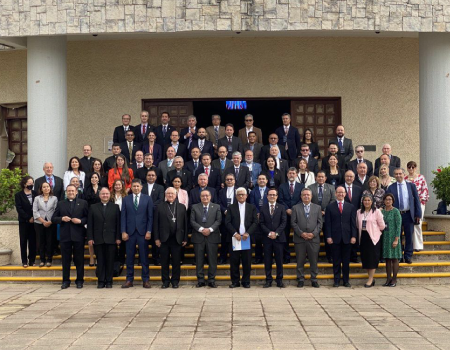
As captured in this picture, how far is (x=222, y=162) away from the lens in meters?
15.6

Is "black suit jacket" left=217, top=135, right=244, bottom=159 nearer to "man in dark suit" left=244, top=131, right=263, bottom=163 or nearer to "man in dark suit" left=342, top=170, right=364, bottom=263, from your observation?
"man in dark suit" left=244, top=131, right=263, bottom=163

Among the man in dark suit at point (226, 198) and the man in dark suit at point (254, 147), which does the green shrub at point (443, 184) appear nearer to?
the man in dark suit at point (254, 147)

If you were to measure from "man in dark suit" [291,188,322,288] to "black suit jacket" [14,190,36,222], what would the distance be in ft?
16.5

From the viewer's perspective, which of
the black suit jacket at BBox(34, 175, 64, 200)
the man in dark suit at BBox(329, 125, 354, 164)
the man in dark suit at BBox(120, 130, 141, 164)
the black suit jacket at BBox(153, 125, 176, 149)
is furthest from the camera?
the black suit jacket at BBox(153, 125, 176, 149)

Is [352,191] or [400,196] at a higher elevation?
[352,191]

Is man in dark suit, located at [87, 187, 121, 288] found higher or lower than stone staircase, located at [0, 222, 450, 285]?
higher

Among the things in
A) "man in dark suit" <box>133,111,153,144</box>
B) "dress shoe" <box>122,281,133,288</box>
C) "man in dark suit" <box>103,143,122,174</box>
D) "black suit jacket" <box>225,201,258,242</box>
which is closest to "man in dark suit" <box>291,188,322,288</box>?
"black suit jacket" <box>225,201,258,242</box>

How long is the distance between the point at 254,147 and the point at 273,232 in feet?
8.98

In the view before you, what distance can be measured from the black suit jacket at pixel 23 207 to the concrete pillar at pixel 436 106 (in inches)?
327

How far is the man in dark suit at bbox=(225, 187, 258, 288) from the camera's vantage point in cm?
1424

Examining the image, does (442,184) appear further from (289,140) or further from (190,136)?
(190,136)

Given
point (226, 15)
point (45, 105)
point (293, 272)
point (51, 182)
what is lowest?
point (293, 272)

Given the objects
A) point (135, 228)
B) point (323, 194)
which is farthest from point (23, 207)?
point (323, 194)

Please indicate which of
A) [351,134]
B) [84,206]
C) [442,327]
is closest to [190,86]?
[351,134]
